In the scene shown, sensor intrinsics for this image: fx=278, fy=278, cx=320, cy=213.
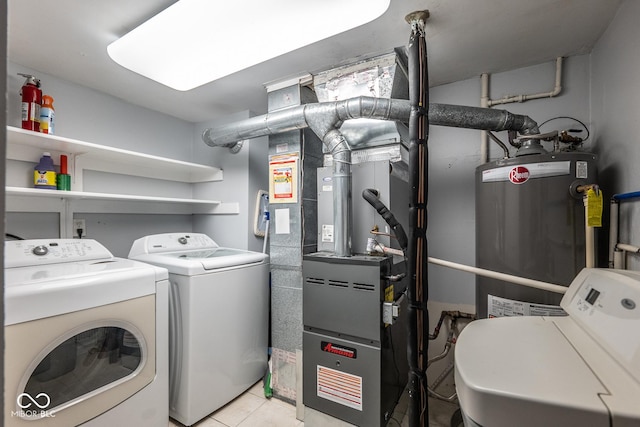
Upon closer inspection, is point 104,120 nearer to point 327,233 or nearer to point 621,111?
point 327,233

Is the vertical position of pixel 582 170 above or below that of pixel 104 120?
below

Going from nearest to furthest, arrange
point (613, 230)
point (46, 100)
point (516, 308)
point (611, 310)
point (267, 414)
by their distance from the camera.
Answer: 1. point (611, 310)
2. point (613, 230)
3. point (516, 308)
4. point (46, 100)
5. point (267, 414)

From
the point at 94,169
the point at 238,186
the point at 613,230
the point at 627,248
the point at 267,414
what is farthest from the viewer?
the point at 238,186

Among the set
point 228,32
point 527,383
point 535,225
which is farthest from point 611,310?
point 228,32

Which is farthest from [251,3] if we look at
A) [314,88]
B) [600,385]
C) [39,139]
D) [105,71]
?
[600,385]

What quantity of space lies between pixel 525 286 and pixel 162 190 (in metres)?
2.88

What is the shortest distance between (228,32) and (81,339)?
1650 millimetres

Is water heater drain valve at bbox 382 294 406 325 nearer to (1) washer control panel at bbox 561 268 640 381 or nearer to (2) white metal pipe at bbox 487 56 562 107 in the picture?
(1) washer control panel at bbox 561 268 640 381

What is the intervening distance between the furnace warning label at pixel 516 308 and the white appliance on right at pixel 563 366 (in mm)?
492

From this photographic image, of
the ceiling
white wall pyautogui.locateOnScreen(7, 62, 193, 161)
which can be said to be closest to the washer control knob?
white wall pyautogui.locateOnScreen(7, 62, 193, 161)

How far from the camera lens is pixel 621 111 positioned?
1295 millimetres

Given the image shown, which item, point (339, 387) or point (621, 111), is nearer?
point (621, 111)

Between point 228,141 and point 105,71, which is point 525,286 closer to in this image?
point 228,141

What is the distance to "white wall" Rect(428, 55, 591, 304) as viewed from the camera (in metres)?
1.79
